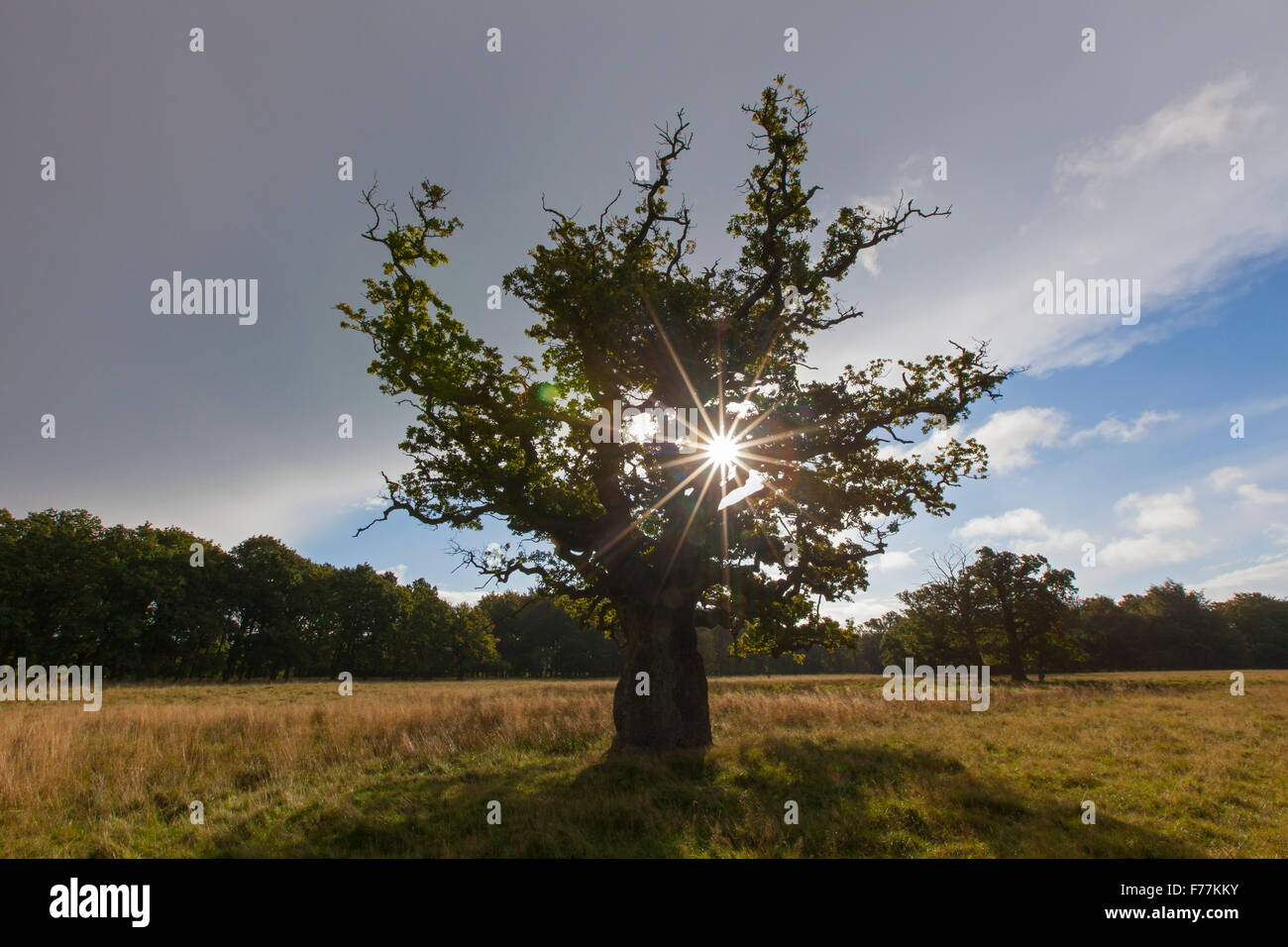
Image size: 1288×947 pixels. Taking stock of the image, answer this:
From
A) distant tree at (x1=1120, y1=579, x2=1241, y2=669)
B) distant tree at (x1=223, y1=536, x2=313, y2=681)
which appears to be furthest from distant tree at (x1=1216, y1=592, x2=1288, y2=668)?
distant tree at (x1=223, y1=536, x2=313, y2=681)

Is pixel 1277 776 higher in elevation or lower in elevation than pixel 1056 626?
higher

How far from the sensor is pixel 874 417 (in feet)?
47.2

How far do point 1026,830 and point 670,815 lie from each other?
A: 17.2ft

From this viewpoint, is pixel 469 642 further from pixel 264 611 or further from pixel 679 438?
pixel 679 438

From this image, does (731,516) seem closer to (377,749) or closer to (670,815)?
(670,815)

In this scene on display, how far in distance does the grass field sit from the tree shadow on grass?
0.15ft

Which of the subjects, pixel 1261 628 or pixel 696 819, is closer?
pixel 696 819

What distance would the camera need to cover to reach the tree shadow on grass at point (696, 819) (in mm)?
7004

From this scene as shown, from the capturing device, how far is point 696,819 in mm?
8109

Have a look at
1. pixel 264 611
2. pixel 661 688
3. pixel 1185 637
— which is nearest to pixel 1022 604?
pixel 661 688

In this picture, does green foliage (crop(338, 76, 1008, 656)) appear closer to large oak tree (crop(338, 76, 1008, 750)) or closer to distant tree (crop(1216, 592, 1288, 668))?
large oak tree (crop(338, 76, 1008, 750))

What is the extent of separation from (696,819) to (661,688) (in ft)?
19.4

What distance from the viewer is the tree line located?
4253 centimetres
